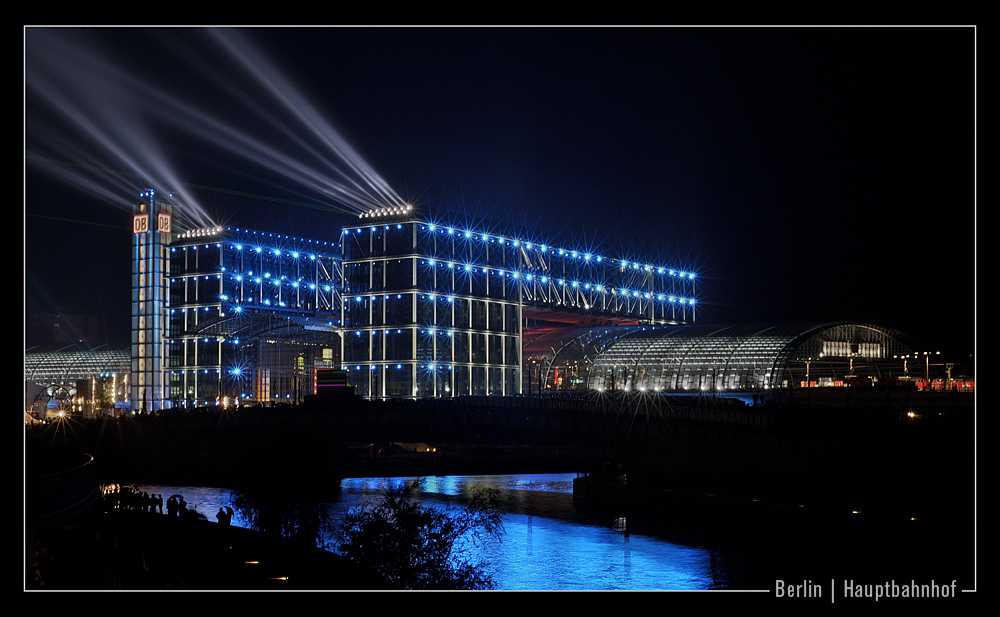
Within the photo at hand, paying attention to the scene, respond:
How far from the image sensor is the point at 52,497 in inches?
1540

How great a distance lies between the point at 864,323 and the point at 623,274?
155 feet

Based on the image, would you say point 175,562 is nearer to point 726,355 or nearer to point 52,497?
point 52,497

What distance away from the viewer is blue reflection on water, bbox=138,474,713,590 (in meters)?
57.0

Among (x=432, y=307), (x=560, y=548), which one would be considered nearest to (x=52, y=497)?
(x=560, y=548)

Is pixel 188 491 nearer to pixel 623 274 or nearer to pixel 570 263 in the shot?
pixel 570 263

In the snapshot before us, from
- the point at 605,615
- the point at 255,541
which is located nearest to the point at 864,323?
the point at 255,541

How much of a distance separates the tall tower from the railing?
12738cm

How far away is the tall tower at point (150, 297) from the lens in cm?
16862

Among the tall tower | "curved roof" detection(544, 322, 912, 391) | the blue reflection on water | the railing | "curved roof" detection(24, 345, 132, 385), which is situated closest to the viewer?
the railing

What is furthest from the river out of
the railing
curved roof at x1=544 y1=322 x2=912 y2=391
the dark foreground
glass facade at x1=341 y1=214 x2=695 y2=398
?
curved roof at x1=544 y1=322 x2=912 y2=391

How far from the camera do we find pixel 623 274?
187 meters

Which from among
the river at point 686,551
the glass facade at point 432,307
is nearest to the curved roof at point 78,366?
the glass facade at point 432,307

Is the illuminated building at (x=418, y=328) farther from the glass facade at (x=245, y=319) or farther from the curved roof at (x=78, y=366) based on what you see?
the curved roof at (x=78, y=366)

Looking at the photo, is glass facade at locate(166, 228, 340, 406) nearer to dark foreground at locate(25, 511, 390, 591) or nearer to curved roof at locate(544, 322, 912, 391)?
curved roof at locate(544, 322, 912, 391)
